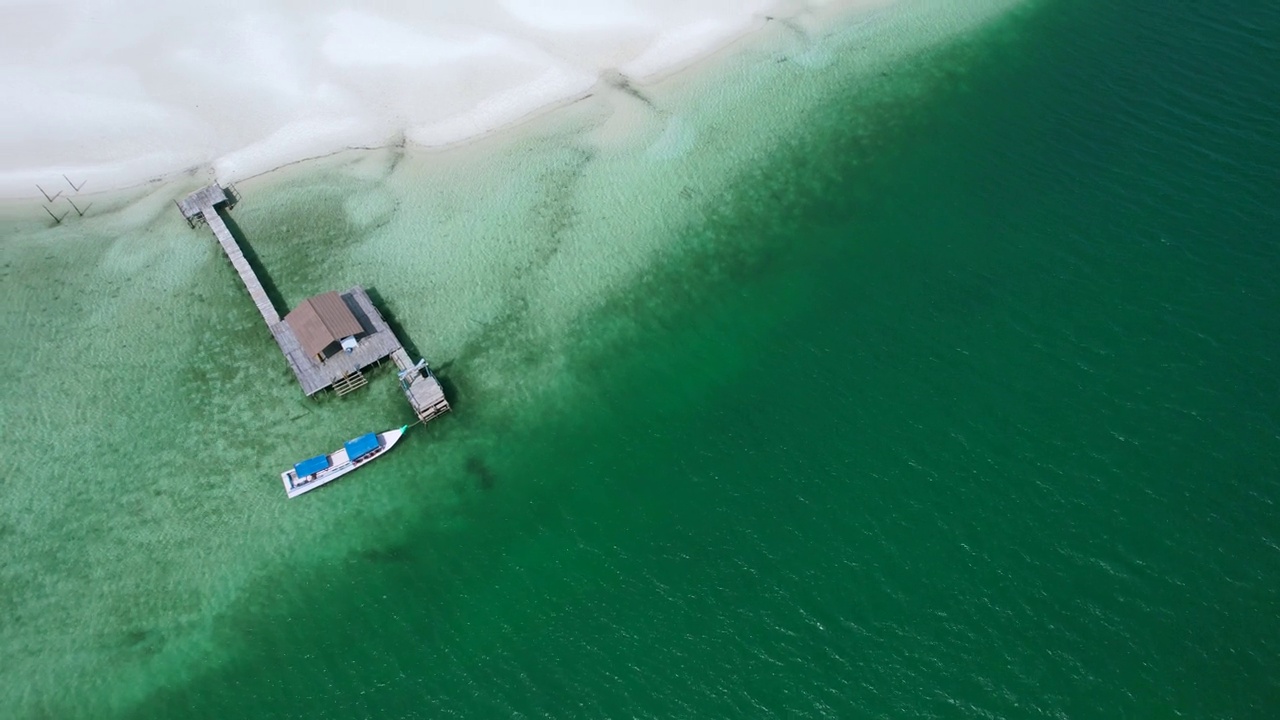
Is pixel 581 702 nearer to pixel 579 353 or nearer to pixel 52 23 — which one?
pixel 579 353

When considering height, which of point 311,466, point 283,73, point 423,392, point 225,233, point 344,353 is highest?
point 283,73

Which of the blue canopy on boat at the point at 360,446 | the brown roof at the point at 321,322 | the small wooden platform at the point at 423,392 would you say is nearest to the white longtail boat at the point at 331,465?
the blue canopy on boat at the point at 360,446

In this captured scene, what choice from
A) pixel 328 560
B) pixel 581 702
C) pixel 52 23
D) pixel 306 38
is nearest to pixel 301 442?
pixel 328 560

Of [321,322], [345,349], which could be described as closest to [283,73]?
[321,322]

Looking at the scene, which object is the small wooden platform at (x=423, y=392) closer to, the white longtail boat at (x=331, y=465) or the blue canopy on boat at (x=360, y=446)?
the white longtail boat at (x=331, y=465)

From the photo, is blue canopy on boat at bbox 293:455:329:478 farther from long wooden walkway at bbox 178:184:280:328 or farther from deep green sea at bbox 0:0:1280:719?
long wooden walkway at bbox 178:184:280:328

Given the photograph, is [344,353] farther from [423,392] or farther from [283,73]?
[283,73]
